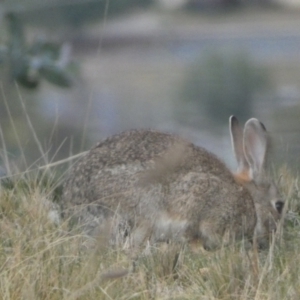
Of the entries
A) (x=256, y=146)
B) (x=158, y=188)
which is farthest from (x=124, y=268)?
(x=256, y=146)

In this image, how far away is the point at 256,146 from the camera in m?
5.57

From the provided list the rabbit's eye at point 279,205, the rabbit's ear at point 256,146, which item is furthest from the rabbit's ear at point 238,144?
the rabbit's eye at point 279,205

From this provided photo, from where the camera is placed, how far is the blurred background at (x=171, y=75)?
6289mm

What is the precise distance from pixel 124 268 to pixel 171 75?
10.3 ft

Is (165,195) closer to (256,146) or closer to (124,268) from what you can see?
(256,146)

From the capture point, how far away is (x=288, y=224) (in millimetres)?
5250

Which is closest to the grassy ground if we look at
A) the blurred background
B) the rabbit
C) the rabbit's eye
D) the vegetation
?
the rabbit

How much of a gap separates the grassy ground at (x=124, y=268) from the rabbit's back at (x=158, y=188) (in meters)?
0.33

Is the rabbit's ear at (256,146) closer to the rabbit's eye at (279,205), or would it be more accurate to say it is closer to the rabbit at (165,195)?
the rabbit at (165,195)

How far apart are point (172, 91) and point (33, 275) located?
3.49m

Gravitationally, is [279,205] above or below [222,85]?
below

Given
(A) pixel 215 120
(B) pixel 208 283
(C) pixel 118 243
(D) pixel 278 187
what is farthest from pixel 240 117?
(B) pixel 208 283

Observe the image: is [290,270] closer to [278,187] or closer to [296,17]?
[278,187]

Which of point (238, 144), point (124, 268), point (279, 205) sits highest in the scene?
point (238, 144)
